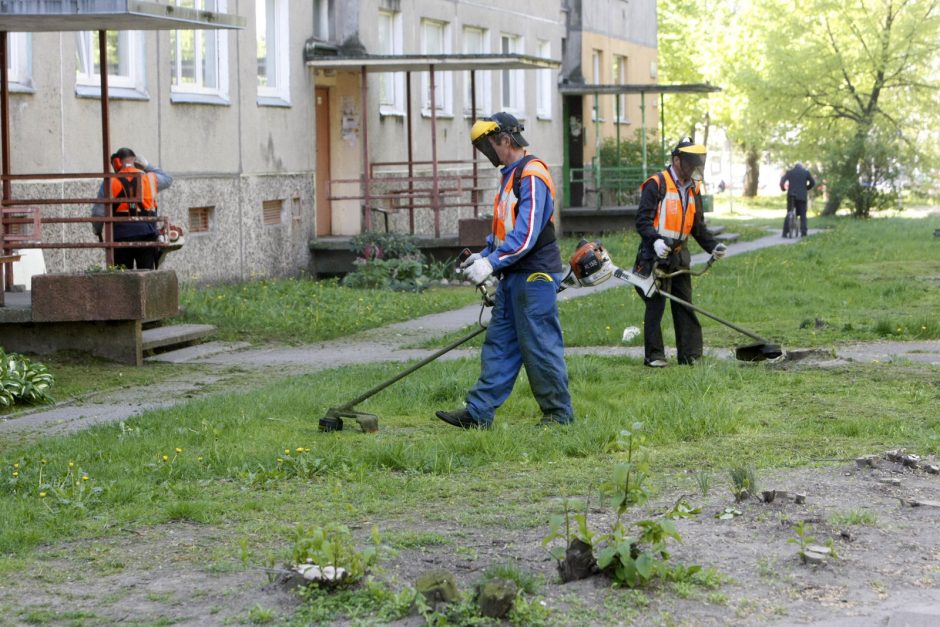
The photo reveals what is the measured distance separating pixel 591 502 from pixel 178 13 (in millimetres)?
6113

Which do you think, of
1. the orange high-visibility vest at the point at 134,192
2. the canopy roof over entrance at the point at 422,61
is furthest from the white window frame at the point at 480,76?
the orange high-visibility vest at the point at 134,192

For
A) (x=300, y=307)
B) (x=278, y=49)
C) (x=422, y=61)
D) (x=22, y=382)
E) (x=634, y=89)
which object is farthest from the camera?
(x=634, y=89)

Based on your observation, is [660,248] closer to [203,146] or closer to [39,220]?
[39,220]

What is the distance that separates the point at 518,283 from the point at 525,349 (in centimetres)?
38

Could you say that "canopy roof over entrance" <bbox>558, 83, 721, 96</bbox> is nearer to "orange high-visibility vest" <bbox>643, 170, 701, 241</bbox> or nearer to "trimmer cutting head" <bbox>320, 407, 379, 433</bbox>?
"orange high-visibility vest" <bbox>643, 170, 701, 241</bbox>

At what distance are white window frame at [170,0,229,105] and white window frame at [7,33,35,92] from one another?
3227mm

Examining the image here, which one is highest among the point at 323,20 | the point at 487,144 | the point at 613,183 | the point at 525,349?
the point at 323,20

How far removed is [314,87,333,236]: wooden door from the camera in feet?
78.0

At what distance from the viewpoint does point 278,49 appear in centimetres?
2189

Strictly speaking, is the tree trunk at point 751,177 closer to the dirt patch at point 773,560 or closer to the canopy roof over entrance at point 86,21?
the canopy roof over entrance at point 86,21

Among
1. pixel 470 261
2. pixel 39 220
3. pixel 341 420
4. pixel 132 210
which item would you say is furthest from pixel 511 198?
pixel 132 210

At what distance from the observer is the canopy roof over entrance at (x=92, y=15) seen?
1102 centimetres

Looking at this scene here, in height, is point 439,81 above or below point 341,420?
above

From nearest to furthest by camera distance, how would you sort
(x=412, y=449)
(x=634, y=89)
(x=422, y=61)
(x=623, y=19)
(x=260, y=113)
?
(x=412, y=449) < (x=260, y=113) < (x=422, y=61) < (x=634, y=89) < (x=623, y=19)
